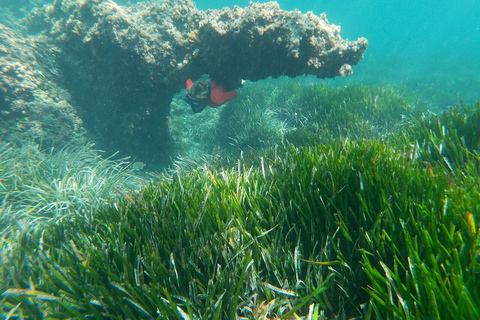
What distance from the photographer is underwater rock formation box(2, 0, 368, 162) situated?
526 cm

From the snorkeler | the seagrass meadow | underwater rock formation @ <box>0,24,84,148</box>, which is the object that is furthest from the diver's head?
the seagrass meadow

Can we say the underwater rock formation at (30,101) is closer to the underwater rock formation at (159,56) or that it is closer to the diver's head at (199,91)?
the underwater rock formation at (159,56)

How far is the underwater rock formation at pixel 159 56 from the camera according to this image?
17.3ft

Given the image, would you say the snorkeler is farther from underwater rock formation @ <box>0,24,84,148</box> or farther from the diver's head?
underwater rock formation @ <box>0,24,84,148</box>

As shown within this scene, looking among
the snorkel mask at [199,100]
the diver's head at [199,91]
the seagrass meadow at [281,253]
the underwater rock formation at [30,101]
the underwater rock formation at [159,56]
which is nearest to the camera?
the seagrass meadow at [281,253]

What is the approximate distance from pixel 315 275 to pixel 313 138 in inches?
162

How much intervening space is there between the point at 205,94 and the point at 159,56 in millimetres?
1534

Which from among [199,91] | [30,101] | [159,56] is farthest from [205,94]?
[30,101]

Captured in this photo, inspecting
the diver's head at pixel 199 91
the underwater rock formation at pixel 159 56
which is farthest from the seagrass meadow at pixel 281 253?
the diver's head at pixel 199 91

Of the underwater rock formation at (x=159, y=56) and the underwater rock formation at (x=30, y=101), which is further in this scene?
the underwater rock formation at (x=30, y=101)

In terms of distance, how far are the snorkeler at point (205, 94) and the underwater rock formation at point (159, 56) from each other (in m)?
0.23

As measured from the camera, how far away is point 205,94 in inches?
239

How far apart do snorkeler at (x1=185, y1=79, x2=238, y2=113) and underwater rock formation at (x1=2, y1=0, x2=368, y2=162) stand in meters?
0.23

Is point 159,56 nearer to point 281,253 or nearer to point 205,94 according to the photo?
point 205,94
